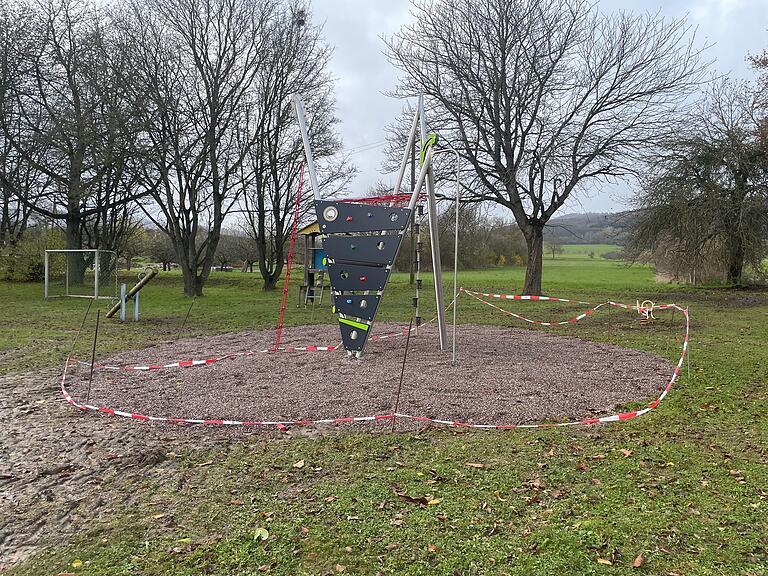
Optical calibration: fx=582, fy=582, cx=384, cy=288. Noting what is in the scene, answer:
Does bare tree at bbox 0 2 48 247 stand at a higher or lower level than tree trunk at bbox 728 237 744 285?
higher

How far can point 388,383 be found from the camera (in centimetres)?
664

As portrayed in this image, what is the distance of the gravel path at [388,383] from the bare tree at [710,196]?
13.5 m

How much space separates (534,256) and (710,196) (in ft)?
23.0

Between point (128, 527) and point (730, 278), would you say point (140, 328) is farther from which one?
point (730, 278)

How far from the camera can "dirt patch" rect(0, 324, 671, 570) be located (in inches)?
149

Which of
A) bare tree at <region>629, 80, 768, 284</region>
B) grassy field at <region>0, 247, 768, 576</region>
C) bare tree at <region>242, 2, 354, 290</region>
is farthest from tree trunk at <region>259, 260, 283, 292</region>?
grassy field at <region>0, 247, 768, 576</region>

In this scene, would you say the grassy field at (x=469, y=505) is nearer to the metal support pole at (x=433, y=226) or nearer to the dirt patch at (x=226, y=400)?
the dirt patch at (x=226, y=400)

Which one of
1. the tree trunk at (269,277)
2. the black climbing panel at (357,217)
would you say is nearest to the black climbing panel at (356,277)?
the black climbing panel at (357,217)

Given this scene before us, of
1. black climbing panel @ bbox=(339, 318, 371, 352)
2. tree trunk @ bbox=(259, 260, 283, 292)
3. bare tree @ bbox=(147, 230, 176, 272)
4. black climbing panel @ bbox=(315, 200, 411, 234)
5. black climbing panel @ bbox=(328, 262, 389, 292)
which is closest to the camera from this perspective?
black climbing panel @ bbox=(315, 200, 411, 234)

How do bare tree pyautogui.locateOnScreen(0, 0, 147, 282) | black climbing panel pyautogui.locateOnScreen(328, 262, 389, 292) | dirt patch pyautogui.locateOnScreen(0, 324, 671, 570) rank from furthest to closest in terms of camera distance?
bare tree pyautogui.locateOnScreen(0, 0, 147, 282) → black climbing panel pyautogui.locateOnScreen(328, 262, 389, 292) → dirt patch pyautogui.locateOnScreen(0, 324, 671, 570)

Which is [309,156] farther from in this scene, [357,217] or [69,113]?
[69,113]

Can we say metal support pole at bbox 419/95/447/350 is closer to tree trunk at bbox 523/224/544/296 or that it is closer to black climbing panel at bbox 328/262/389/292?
black climbing panel at bbox 328/262/389/292

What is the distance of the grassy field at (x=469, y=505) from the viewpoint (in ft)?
9.46

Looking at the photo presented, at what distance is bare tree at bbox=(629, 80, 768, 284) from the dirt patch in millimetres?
13687
